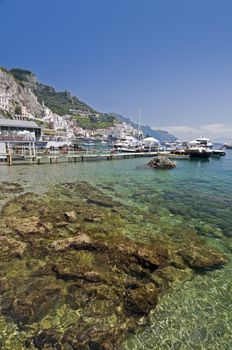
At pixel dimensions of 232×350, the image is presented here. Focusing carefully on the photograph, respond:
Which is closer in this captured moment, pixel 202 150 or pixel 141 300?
pixel 141 300

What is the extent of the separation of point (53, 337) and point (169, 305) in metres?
3.06

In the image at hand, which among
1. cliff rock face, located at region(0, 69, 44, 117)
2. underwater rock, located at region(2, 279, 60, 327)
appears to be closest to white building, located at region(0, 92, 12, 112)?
cliff rock face, located at region(0, 69, 44, 117)

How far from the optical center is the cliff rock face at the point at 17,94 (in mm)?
131462

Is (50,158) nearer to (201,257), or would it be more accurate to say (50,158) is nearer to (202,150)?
(201,257)

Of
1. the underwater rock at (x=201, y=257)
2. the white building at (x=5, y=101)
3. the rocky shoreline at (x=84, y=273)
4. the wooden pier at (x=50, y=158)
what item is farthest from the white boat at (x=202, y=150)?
the white building at (x=5, y=101)

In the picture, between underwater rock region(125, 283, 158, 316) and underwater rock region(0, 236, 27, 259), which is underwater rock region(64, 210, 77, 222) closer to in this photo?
underwater rock region(0, 236, 27, 259)

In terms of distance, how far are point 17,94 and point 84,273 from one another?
164m

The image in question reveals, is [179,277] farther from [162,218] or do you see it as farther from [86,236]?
[162,218]

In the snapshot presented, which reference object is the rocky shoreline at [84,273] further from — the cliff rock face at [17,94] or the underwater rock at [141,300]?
the cliff rock face at [17,94]

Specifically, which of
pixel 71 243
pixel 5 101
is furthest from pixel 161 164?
pixel 5 101

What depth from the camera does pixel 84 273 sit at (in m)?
6.75

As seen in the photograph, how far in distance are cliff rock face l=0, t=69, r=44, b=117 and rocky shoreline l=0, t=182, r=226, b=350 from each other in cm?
13795

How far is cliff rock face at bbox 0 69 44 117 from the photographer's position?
13146 centimetres

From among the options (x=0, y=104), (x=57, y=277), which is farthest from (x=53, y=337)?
(x=0, y=104)
